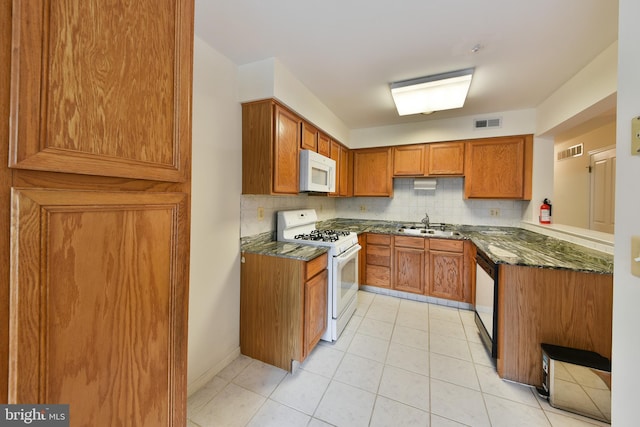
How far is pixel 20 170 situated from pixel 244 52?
5.76 ft

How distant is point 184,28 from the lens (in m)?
0.77

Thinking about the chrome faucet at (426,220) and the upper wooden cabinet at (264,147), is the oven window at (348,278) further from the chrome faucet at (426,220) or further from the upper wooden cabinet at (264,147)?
the chrome faucet at (426,220)

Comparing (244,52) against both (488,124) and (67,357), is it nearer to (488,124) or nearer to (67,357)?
(67,357)

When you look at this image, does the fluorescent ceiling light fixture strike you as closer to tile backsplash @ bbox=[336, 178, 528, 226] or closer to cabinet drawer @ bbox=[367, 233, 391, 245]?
tile backsplash @ bbox=[336, 178, 528, 226]

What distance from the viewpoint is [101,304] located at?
0.59 metres

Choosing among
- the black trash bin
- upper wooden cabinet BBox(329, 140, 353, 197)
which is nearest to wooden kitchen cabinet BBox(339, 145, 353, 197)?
upper wooden cabinet BBox(329, 140, 353, 197)

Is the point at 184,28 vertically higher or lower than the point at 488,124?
lower

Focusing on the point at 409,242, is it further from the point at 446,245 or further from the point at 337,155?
the point at 337,155

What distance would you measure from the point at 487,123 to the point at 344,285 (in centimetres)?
262

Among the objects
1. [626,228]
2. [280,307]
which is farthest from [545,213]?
[280,307]

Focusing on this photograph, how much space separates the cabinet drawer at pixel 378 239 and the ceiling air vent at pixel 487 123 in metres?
1.75

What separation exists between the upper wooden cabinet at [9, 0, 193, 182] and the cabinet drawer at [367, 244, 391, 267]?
9.25 ft

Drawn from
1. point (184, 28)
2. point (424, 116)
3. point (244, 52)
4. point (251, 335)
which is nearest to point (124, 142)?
point (184, 28)

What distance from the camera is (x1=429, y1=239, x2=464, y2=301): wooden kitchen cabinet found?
2.84m
